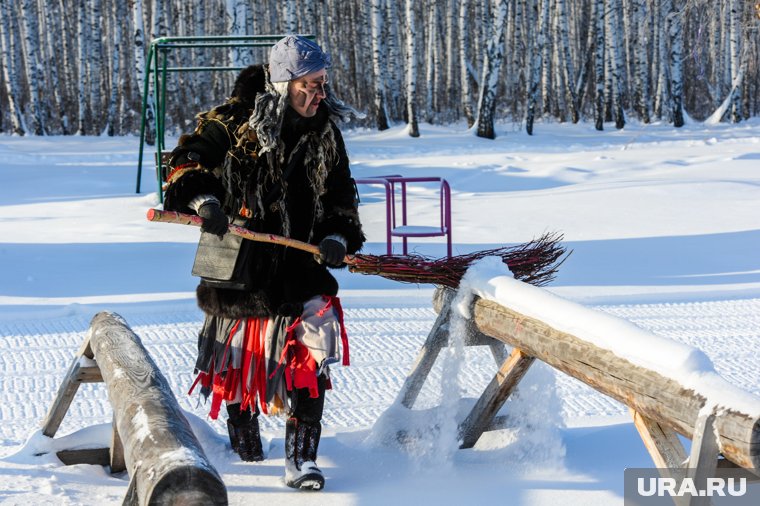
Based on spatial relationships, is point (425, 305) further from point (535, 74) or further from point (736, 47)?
point (736, 47)

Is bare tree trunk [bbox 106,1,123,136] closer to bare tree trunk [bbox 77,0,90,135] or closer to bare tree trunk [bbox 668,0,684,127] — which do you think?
bare tree trunk [bbox 77,0,90,135]

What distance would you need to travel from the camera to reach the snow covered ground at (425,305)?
3654 millimetres

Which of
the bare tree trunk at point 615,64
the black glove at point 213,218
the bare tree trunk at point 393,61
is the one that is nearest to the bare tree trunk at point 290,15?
the bare tree trunk at point 393,61

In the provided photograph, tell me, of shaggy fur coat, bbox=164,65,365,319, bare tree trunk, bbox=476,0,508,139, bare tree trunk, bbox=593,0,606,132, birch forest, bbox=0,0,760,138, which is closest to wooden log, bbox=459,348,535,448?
shaggy fur coat, bbox=164,65,365,319

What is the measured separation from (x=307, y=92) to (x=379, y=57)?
18.0 metres

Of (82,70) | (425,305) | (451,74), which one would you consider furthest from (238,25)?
(451,74)

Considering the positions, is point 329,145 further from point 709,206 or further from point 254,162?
point 709,206

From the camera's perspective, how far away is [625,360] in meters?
2.75

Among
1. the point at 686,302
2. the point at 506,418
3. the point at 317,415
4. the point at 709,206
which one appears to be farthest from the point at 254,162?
the point at 709,206

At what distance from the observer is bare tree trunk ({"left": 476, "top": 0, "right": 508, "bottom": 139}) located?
709 inches

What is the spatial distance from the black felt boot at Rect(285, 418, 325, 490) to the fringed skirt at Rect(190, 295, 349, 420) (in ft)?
0.39

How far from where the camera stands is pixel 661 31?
2402cm

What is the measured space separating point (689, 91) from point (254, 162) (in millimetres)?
29810

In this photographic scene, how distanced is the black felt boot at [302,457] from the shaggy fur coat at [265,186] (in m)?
0.42
